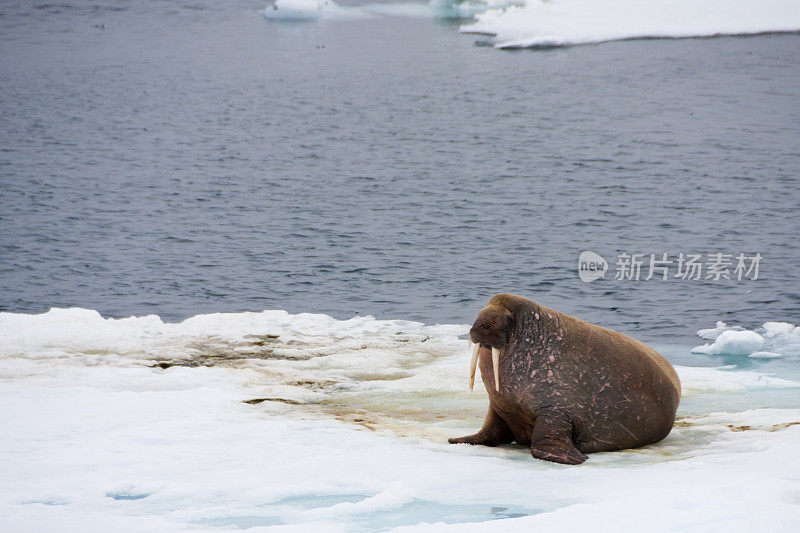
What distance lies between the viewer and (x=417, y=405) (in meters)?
8.24

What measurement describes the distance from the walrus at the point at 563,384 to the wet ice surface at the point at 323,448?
222mm

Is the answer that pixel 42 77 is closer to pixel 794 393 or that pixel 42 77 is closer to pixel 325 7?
pixel 325 7

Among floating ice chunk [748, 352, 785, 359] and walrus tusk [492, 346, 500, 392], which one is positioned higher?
walrus tusk [492, 346, 500, 392]

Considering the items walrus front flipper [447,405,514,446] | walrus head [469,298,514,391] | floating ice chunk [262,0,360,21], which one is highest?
floating ice chunk [262,0,360,21]

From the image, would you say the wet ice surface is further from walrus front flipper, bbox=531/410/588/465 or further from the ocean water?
walrus front flipper, bbox=531/410/588/465

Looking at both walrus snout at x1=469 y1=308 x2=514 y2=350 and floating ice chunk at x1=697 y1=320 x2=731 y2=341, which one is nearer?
walrus snout at x1=469 y1=308 x2=514 y2=350

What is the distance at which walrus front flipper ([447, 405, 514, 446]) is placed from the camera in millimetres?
6781

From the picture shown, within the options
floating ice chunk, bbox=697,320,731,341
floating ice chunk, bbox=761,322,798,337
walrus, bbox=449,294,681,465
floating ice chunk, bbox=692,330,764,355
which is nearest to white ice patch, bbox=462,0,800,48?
floating ice chunk, bbox=697,320,731,341

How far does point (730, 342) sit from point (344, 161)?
15303mm

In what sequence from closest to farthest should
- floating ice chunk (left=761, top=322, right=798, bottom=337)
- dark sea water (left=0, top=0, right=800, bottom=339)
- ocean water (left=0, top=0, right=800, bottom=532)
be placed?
1. ocean water (left=0, top=0, right=800, bottom=532)
2. floating ice chunk (left=761, top=322, right=798, bottom=337)
3. dark sea water (left=0, top=0, right=800, bottom=339)

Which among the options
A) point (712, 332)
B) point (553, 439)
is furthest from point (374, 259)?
point (553, 439)

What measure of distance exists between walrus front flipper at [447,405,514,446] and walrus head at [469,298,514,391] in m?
0.29

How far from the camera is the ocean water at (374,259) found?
18.6ft

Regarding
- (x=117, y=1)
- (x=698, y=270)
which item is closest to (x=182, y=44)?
(x=117, y=1)
